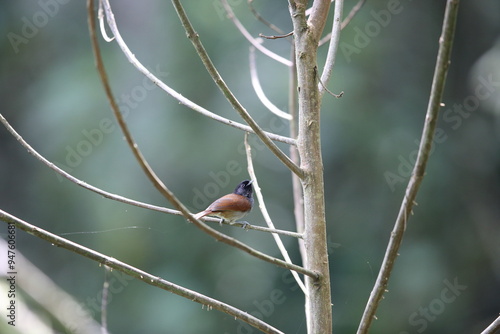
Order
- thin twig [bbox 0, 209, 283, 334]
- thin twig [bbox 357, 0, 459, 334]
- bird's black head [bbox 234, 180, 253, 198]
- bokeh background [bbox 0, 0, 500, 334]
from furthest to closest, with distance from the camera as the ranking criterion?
bokeh background [bbox 0, 0, 500, 334] → bird's black head [bbox 234, 180, 253, 198] → thin twig [bbox 0, 209, 283, 334] → thin twig [bbox 357, 0, 459, 334]

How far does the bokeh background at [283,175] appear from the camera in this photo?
9.45 meters

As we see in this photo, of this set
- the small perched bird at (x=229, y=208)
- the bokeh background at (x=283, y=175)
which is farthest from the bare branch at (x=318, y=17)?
the bokeh background at (x=283, y=175)

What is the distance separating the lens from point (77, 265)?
10781 mm

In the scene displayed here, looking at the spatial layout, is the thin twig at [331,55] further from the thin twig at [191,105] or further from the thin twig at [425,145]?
the thin twig at [425,145]

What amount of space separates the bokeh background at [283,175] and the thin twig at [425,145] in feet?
23.8

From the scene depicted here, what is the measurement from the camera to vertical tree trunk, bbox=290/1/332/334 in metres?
2.08

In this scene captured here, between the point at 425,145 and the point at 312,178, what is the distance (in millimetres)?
589

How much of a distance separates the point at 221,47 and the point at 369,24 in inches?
98.0

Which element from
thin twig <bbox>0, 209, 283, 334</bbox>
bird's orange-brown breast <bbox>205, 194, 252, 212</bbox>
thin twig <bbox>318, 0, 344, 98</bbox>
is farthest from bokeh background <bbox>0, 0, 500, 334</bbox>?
thin twig <bbox>0, 209, 283, 334</bbox>

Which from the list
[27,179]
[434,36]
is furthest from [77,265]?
[434,36]

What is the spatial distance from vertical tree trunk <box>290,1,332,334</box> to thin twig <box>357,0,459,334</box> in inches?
8.6

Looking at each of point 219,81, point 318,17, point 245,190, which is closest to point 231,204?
point 245,190

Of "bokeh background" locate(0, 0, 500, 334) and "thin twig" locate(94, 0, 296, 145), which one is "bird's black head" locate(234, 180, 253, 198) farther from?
"bokeh background" locate(0, 0, 500, 334)

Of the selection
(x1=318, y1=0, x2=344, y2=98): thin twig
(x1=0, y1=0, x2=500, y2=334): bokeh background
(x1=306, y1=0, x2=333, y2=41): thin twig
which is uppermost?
(x1=306, y1=0, x2=333, y2=41): thin twig
